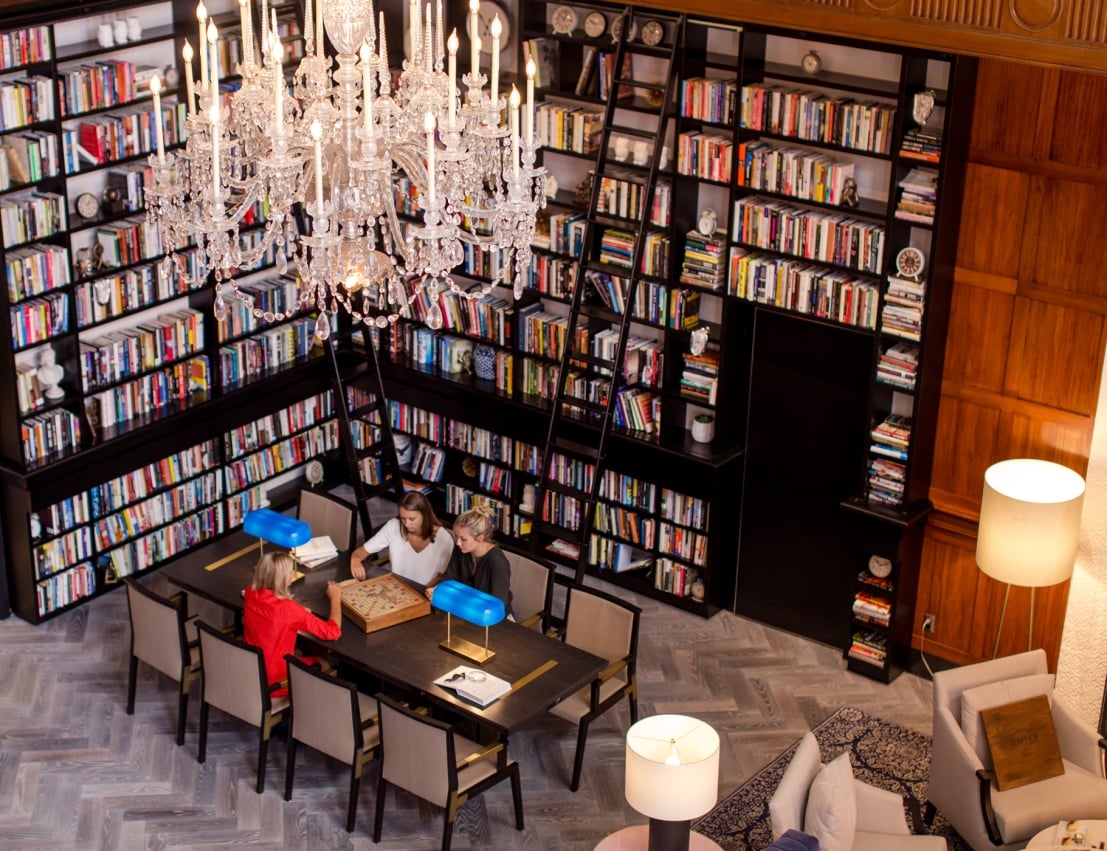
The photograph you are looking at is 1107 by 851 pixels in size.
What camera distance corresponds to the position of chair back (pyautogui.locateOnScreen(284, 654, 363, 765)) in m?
7.42

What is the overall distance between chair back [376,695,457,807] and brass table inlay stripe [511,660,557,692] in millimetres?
528

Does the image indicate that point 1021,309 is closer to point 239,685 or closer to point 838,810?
point 838,810

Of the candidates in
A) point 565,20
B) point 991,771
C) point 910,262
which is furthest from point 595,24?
point 991,771

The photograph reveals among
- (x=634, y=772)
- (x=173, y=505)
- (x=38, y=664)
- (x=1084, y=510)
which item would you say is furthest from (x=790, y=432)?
(x=38, y=664)

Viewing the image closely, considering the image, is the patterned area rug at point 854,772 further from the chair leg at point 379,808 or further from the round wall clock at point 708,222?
the round wall clock at point 708,222

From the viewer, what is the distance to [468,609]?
7582mm

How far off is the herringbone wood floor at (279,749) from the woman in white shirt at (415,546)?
3.55ft

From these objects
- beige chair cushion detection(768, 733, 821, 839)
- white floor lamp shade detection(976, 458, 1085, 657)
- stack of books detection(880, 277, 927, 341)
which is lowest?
beige chair cushion detection(768, 733, 821, 839)

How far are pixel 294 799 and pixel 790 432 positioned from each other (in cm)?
356

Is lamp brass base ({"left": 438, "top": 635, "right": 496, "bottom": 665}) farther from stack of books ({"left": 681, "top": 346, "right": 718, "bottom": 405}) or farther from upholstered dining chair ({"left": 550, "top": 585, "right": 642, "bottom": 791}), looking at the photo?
stack of books ({"left": 681, "top": 346, "right": 718, "bottom": 405})

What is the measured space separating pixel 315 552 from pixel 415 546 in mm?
573

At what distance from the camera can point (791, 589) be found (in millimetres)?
9453

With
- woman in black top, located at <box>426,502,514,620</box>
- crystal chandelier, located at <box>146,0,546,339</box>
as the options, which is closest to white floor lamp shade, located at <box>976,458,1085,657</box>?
woman in black top, located at <box>426,502,514,620</box>

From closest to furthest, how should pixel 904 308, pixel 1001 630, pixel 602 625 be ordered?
pixel 602 625, pixel 904 308, pixel 1001 630
